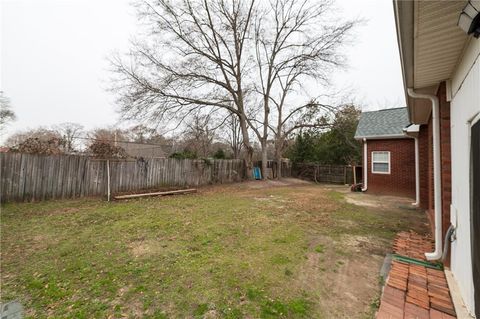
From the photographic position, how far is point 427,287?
7.98ft

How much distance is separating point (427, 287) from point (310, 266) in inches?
51.0

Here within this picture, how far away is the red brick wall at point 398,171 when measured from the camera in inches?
355

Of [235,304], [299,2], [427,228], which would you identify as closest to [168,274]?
[235,304]

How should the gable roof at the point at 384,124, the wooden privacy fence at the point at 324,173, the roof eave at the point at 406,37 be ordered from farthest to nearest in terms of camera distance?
the wooden privacy fence at the point at 324,173 < the gable roof at the point at 384,124 < the roof eave at the point at 406,37

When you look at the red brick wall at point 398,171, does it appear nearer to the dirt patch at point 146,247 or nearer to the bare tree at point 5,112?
the dirt patch at point 146,247

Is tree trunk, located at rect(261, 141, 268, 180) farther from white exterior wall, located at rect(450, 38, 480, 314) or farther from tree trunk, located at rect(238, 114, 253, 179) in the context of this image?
white exterior wall, located at rect(450, 38, 480, 314)

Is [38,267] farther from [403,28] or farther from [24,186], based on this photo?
[24,186]

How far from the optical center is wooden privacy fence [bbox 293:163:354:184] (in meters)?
15.8

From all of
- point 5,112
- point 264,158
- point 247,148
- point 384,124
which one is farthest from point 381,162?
point 5,112

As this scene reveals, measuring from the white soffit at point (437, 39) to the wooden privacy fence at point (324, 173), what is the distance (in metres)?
13.9

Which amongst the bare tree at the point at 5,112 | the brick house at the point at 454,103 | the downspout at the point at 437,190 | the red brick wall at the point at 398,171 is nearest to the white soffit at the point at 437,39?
the brick house at the point at 454,103

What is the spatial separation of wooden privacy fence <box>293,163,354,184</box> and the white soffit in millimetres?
13890

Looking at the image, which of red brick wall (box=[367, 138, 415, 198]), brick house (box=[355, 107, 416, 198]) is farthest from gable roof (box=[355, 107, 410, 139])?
red brick wall (box=[367, 138, 415, 198])

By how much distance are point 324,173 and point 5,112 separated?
23115mm
